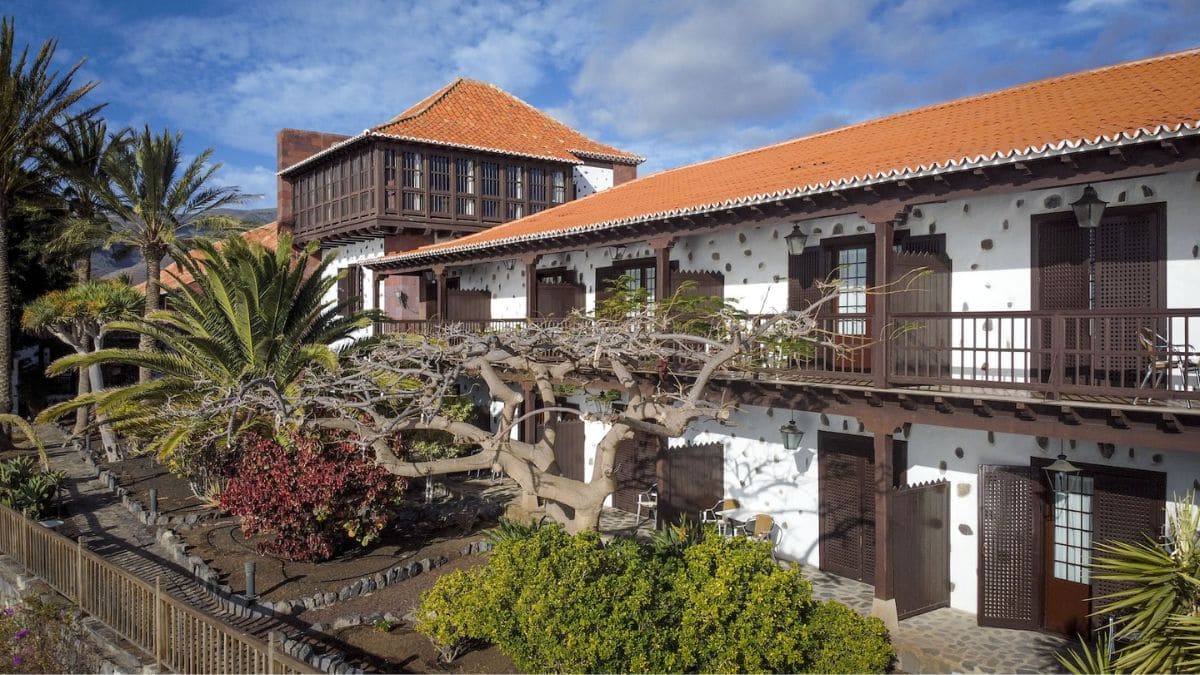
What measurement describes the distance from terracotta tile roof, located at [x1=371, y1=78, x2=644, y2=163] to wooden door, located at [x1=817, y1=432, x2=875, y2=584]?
1421cm

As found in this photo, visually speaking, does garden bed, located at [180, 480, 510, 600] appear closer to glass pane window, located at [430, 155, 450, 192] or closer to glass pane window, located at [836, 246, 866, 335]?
glass pane window, located at [836, 246, 866, 335]

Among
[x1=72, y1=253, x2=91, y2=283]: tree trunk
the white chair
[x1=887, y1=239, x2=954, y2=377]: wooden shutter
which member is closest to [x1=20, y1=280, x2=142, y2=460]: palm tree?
[x1=72, y1=253, x2=91, y2=283]: tree trunk

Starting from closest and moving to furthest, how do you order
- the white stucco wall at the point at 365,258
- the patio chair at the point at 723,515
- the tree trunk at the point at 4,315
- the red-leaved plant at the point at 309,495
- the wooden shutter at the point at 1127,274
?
1. the wooden shutter at the point at 1127,274
2. the red-leaved plant at the point at 309,495
3. the patio chair at the point at 723,515
4. the tree trunk at the point at 4,315
5. the white stucco wall at the point at 365,258

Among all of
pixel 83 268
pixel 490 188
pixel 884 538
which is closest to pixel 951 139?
pixel 884 538

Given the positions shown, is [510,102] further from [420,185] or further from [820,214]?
[820,214]

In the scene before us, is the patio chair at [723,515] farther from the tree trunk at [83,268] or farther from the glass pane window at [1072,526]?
the tree trunk at [83,268]

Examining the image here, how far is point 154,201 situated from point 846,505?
20.2 metres

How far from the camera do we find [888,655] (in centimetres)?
828

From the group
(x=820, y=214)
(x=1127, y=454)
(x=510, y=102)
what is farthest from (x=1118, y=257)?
(x=510, y=102)

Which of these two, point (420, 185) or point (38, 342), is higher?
point (420, 185)

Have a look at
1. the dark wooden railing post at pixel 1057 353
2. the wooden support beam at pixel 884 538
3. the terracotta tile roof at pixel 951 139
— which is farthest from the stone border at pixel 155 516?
the dark wooden railing post at pixel 1057 353

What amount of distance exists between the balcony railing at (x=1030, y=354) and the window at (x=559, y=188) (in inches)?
536

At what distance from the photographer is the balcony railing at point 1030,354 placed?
7844mm

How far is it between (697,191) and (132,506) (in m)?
12.6
